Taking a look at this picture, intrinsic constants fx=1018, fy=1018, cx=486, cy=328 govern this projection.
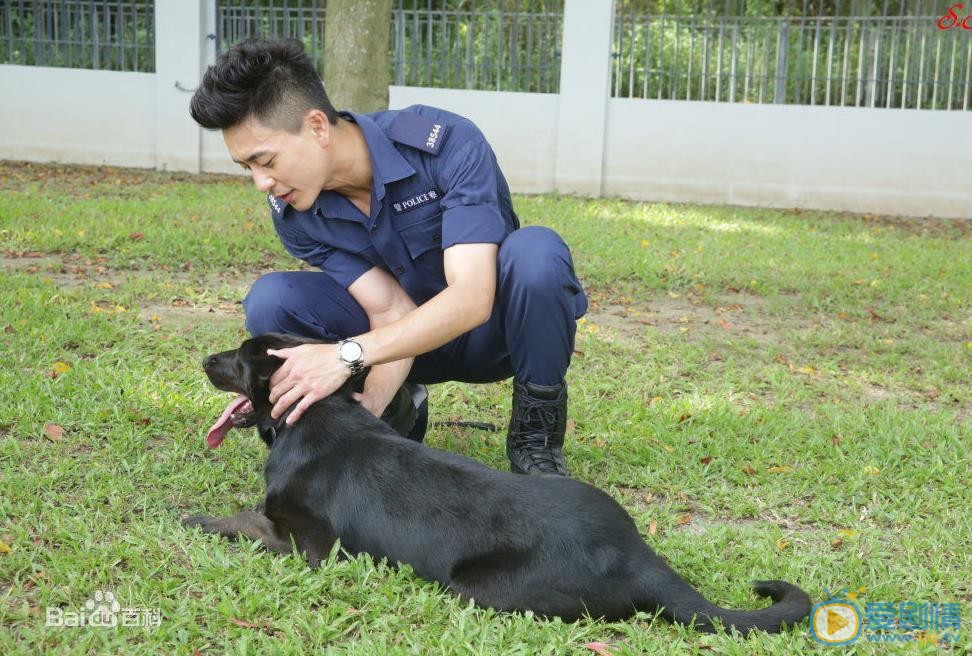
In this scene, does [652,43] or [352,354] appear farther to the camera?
[652,43]

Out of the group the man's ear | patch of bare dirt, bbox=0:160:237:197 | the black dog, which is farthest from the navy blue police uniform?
patch of bare dirt, bbox=0:160:237:197

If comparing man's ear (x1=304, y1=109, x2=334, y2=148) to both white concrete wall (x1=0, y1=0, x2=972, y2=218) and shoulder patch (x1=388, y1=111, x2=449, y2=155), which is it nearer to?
shoulder patch (x1=388, y1=111, x2=449, y2=155)

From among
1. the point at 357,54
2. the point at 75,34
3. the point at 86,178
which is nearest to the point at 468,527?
the point at 357,54

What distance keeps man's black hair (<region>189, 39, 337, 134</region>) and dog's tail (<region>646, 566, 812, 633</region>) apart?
1.69 meters

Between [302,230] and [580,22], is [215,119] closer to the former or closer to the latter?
[302,230]

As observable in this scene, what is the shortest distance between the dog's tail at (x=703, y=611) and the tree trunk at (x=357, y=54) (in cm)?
725

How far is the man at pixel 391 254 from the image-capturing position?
300 cm

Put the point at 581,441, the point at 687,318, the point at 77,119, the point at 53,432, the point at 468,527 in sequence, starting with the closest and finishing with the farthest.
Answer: the point at 468,527 → the point at 53,432 → the point at 581,441 → the point at 687,318 → the point at 77,119

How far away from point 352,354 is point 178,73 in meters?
10.6

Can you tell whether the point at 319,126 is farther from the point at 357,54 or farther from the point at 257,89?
the point at 357,54

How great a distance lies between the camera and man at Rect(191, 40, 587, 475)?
3.00 metres

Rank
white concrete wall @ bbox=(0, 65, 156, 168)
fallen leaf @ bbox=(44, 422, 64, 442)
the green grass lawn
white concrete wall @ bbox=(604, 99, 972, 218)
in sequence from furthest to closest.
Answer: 1. white concrete wall @ bbox=(0, 65, 156, 168)
2. white concrete wall @ bbox=(604, 99, 972, 218)
3. fallen leaf @ bbox=(44, 422, 64, 442)
4. the green grass lawn

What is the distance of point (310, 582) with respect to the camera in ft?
8.76

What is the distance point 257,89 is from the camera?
9.87ft
